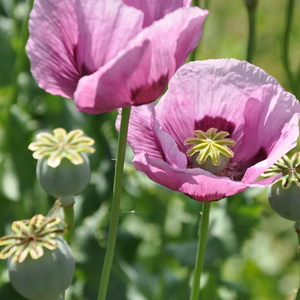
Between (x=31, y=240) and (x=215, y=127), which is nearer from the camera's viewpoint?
(x=31, y=240)

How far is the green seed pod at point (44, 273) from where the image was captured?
0.62 m

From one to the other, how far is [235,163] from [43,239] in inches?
9.0

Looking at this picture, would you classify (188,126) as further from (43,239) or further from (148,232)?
(148,232)

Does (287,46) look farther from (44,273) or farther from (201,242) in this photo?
(44,273)

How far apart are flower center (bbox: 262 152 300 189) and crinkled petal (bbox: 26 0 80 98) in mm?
182

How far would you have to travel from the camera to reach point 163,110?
30.5 inches

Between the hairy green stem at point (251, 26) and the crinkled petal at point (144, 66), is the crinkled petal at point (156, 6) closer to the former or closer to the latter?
→ the crinkled petal at point (144, 66)

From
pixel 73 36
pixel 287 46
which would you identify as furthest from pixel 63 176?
pixel 287 46

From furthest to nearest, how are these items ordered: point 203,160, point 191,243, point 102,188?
point 102,188 < point 191,243 < point 203,160

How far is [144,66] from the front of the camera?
61cm

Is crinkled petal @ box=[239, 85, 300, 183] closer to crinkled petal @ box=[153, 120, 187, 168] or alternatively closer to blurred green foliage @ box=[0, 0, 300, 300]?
crinkled petal @ box=[153, 120, 187, 168]

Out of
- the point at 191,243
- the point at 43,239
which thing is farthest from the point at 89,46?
the point at 191,243

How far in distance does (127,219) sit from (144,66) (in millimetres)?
927

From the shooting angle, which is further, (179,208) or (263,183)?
(179,208)
